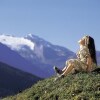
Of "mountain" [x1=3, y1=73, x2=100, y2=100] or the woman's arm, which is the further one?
the woman's arm

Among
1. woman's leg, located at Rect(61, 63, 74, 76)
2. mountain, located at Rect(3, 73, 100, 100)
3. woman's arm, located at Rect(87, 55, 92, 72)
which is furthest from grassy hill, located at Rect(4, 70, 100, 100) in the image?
woman's arm, located at Rect(87, 55, 92, 72)

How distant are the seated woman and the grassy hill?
2.27 ft

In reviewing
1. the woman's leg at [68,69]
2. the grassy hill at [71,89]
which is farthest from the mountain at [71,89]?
the woman's leg at [68,69]

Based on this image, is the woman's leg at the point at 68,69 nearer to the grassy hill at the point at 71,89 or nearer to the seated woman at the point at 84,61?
the seated woman at the point at 84,61

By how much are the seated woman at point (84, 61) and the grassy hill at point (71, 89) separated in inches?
27.3

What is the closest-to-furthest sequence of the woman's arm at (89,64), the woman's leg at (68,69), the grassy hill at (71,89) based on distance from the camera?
1. the grassy hill at (71,89)
2. the woman's arm at (89,64)
3. the woman's leg at (68,69)

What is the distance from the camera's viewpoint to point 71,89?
87.4ft

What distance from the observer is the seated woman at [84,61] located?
31203mm

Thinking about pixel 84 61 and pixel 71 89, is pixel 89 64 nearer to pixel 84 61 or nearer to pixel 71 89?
pixel 84 61

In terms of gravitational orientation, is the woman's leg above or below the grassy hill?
above

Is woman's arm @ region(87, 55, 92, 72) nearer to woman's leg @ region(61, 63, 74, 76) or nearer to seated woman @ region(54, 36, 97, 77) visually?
seated woman @ region(54, 36, 97, 77)

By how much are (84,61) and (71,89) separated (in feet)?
17.3

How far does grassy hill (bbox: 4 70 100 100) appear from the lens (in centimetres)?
2489

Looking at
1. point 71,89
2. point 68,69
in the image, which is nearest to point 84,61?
point 68,69
